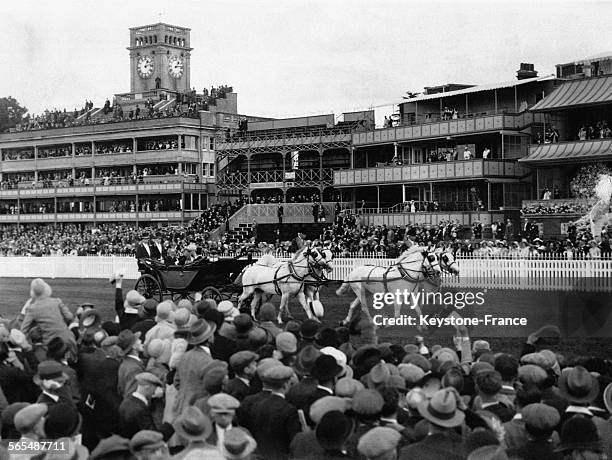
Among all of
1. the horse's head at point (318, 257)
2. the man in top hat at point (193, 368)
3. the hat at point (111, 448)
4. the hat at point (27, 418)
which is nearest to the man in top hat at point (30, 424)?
the hat at point (27, 418)

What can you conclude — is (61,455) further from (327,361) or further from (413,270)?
(413,270)

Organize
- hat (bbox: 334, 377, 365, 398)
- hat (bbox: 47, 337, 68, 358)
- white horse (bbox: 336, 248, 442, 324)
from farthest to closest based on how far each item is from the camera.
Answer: white horse (bbox: 336, 248, 442, 324) < hat (bbox: 47, 337, 68, 358) < hat (bbox: 334, 377, 365, 398)

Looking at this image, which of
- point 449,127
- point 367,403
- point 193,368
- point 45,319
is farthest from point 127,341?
point 449,127

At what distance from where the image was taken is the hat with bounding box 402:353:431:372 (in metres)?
8.65

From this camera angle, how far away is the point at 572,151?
137 ft

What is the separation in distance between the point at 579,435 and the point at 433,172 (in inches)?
1664

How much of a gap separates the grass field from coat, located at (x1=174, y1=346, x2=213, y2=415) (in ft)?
29.9

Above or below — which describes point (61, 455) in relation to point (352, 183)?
below

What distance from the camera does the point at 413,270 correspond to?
19781 mm

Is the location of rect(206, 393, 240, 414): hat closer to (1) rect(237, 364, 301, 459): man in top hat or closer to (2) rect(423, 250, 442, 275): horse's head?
(1) rect(237, 364, 301, 459): man in top hat

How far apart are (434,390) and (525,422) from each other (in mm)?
1090

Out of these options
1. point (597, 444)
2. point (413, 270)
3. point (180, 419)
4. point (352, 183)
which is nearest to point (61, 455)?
point (180, 419)

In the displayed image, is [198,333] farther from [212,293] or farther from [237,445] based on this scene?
[212,293]
